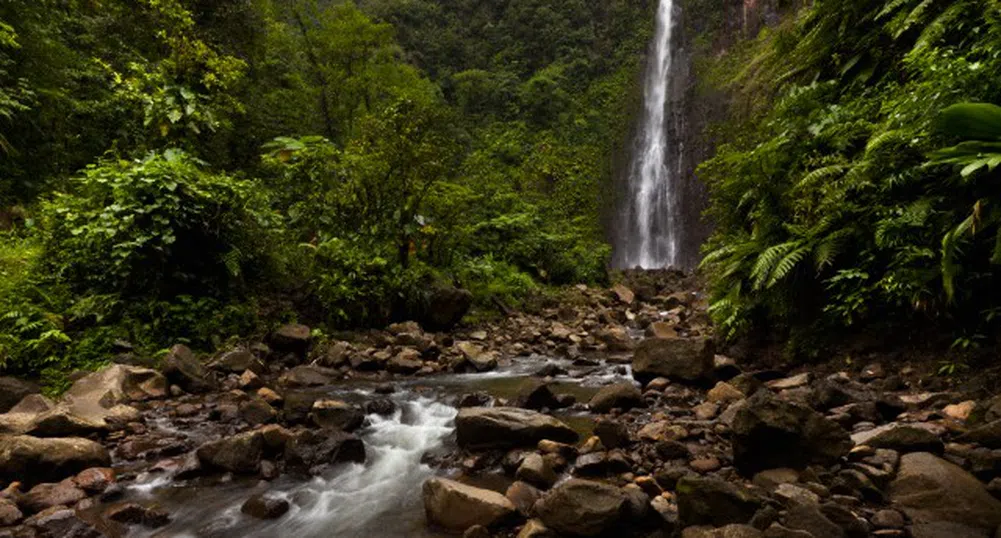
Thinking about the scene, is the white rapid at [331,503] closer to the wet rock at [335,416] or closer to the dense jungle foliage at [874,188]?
the wet rock at [335,416]

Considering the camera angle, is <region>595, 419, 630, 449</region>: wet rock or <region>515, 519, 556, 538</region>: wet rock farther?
<region>595, 419, 630, 449</region>: wet rock

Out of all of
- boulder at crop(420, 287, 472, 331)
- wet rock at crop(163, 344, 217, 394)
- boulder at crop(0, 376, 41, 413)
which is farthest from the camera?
boulder at crop(420, 287, 472, 331)

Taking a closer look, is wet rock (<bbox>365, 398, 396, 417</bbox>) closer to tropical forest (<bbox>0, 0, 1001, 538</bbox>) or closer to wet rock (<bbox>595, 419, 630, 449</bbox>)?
tropical forest (<bbox>0, 0, 1001, 538</bbox>)

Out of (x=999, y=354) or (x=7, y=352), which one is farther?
(x=7, y=352)

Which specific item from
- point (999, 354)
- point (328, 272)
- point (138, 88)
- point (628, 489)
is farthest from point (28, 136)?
point (999, 354)

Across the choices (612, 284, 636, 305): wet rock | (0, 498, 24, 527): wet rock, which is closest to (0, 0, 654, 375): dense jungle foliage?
(612, 284, 636, 305): wet rock

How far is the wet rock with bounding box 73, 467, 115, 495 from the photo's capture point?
367cm

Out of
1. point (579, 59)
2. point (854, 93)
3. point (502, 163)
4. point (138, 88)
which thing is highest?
point (579, 59)

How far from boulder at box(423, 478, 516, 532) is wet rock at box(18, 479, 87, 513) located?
2388mm

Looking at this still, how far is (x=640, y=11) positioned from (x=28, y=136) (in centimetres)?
3874

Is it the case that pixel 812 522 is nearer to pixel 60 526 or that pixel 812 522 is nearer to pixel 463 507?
pixel 463 507

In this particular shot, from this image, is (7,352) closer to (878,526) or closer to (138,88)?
(138,88)

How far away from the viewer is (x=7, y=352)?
5406mm

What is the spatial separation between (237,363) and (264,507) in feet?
11.0
